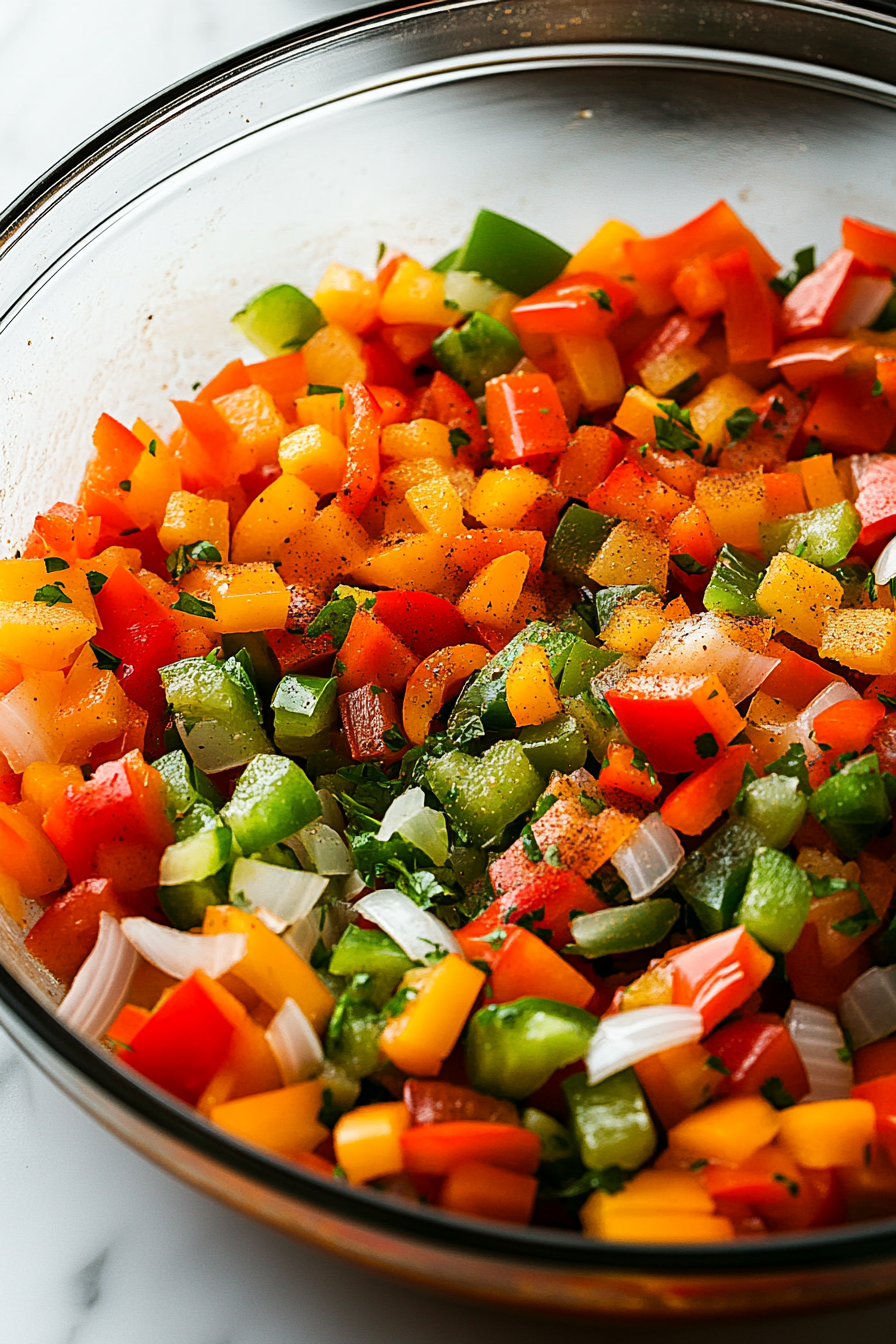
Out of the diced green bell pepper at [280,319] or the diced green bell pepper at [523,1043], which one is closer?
the diced green bell pepper at [523,1043]

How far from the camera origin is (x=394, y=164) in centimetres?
216

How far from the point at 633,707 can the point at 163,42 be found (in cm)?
207

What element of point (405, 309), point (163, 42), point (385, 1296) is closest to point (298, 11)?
point (163, 42)

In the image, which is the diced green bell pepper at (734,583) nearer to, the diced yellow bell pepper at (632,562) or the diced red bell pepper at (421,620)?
the diced yellow bell pepper at (632,562)

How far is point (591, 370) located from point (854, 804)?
0.89 m

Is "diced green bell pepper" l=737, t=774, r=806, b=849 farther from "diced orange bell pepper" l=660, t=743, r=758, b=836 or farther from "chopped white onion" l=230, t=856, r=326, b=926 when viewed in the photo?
"chopped white onion" l=230, t=856, r=326, b=926

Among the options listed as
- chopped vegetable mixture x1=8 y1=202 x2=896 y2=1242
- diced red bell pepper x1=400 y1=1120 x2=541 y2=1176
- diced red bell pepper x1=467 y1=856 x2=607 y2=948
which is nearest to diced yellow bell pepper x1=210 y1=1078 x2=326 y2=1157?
chopped vegetable mixture x1=8 y1=202 x2=896 y2=1242

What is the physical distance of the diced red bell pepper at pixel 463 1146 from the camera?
1150mm

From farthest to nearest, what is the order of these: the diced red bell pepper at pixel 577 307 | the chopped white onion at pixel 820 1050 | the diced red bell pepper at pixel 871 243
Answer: the diced red bell pepper at pixel 871 243
the diced red bell pepper at pixel 577 307
the chopped white onion at pixel 820 1050

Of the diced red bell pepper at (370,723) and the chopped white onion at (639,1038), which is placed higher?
the diced red bell pepper at (370,723)

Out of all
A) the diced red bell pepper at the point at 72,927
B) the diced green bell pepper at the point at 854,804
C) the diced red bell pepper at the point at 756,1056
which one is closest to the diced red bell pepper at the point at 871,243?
the diced green bell pepper at the point at 854,804

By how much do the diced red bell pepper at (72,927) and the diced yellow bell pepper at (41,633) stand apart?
0.31 metres

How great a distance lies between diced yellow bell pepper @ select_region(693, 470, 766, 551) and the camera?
172cm

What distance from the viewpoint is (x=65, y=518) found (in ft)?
5.71
